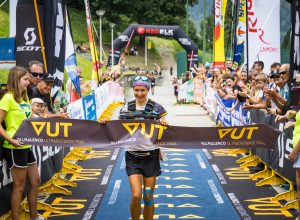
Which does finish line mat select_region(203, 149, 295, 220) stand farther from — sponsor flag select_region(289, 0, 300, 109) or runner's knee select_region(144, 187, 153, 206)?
runner's knee select_region(144, 187, 153, 206)

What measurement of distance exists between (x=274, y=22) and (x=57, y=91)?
28.5 feet

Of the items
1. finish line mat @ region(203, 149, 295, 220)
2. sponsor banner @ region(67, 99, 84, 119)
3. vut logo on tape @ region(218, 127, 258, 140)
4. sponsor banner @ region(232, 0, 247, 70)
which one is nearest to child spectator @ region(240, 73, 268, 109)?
finish line mat @ region(203, 149, 295, 220)

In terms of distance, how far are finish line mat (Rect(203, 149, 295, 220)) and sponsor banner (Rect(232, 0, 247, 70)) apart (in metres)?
4.88

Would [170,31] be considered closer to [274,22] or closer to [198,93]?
[198,93]

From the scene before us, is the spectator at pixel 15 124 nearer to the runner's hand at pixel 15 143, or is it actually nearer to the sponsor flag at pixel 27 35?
the runner's hand at pixel 15 143

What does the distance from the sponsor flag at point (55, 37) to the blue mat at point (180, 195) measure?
2.34m

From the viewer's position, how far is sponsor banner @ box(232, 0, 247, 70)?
18.0 meters

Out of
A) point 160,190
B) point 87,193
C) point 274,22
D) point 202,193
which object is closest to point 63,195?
point 87,193

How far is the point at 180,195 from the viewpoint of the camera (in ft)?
32.5

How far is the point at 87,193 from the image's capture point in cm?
1017

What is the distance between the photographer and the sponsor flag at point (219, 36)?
85.3 ft

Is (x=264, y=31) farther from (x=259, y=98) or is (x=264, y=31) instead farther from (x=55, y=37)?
(x=55, y=37)

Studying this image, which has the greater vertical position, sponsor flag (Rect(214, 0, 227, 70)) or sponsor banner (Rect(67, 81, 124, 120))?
sponsor flag (Rect(214, 0, 227, 70))

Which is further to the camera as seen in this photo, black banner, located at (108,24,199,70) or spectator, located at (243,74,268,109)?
black banner, located at (108,24,199,70)
